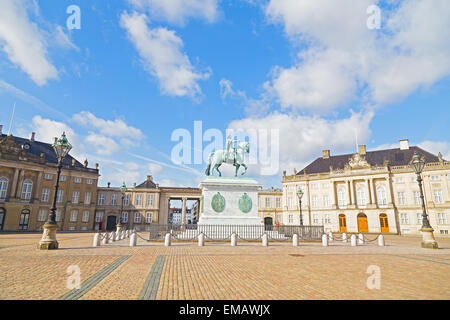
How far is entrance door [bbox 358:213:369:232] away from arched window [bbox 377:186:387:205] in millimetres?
3731

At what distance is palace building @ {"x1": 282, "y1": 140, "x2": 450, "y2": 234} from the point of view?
38.4 m

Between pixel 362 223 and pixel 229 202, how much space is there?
116ft

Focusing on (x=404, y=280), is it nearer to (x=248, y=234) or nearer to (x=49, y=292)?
(x=49, y=292)

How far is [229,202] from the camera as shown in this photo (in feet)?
65.9

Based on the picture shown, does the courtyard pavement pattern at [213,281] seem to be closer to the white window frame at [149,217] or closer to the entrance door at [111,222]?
the white window frame at [149,217]

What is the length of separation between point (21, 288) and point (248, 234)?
15306mm

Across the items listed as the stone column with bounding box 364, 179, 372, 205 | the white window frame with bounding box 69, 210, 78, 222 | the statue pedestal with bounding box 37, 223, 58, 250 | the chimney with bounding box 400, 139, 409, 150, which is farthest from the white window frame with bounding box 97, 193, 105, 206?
the chimney with bounding box 400, 139, 409, 150

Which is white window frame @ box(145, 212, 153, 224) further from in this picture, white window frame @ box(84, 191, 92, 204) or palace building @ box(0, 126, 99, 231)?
white window frame @ box(84, 191, 92, 204)

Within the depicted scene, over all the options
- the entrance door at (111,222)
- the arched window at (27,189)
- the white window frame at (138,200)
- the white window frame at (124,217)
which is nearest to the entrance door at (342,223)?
the white window frame at (138,200)

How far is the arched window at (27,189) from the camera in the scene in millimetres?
39653

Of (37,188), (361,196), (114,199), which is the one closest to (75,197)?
(37,188)

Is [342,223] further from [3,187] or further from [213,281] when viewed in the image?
[3,187]

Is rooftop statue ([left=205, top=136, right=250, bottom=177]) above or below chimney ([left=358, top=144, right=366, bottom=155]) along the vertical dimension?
below
